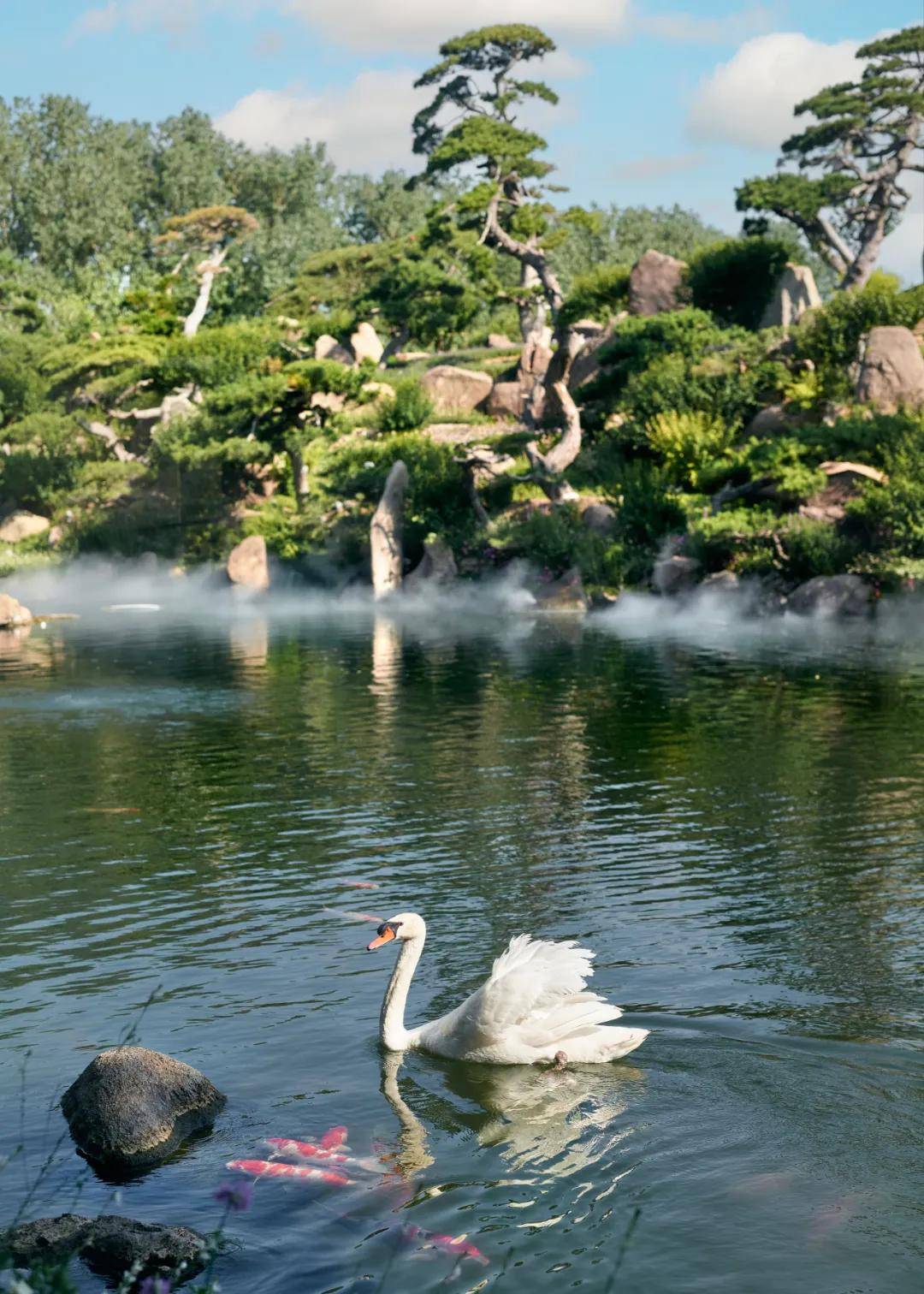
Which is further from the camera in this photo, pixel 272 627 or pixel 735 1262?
pixel 272 627

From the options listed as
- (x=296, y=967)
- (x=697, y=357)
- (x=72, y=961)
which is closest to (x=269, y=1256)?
(x=296, y=967)

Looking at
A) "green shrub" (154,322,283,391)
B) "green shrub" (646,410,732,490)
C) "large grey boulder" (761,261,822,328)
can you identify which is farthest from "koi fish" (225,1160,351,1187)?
"green shrub" (154,322,283,391)

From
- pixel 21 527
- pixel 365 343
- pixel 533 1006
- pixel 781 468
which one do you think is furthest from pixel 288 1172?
pixel 365 343

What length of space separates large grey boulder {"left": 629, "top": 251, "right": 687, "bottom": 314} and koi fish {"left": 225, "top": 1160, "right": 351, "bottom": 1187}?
154ft

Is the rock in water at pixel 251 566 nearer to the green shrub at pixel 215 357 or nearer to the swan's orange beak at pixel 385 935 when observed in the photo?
the green shrub at pixel 215 357

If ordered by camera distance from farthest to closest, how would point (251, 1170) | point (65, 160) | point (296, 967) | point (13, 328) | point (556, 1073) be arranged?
point (65, 160), point (13, 328), point (296, 967), point (556, 1073), point (251, 1170)

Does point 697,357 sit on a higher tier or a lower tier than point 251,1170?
higher

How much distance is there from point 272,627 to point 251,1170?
3213cm

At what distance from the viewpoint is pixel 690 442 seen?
136ft

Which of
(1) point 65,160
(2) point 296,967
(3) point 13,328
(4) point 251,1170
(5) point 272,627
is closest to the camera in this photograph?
(4) point 251,1170

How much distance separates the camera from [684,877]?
13867 mm

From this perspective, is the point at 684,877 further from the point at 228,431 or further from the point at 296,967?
the point at 228,431

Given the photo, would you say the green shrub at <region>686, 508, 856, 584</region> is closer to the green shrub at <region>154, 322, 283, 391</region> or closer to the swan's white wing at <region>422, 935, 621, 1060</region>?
the green shrub at <region>154, 322, 283, 391</region>

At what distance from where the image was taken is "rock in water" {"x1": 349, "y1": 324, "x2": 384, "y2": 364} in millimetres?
65000
